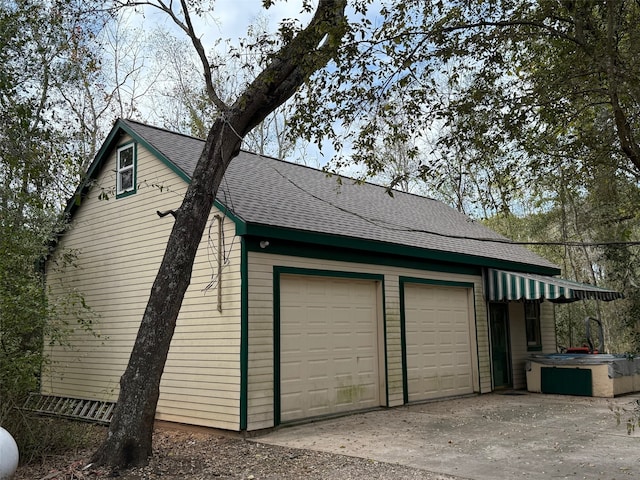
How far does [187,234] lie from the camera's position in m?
7.17

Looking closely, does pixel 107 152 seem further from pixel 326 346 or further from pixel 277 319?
pixel 326 346

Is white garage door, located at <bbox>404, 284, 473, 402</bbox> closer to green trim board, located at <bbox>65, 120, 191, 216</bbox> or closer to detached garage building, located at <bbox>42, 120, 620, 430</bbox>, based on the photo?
detached garage building, located at <bbox>42, 120, 620, 430</bbox>

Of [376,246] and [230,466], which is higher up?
[376,246]

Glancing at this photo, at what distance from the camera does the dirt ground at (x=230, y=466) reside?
20.7 ft

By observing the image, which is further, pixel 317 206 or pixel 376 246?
pixel 317 206

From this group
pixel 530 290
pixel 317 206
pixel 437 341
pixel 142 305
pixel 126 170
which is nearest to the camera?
pixel 142 305

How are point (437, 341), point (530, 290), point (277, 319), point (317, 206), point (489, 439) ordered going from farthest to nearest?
point (530, 290), point (437, 341), point (317, 206), point (277, 319), point (489, 439)

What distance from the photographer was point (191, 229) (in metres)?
7.21

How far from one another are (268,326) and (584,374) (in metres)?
7.37

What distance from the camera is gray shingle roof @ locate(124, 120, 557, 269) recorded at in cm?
A: 974

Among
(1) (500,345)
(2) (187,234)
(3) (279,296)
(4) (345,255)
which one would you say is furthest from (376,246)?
(1) (500,345)

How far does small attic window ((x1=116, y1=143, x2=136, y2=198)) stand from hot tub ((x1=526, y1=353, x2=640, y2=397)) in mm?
9303

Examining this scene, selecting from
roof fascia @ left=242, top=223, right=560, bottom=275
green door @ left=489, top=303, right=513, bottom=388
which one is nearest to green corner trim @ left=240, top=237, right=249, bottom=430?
roof fascia @ left=242, top=223, right=560, bottom=275

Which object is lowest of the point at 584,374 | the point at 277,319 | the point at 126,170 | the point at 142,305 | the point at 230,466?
the point at 230,466
